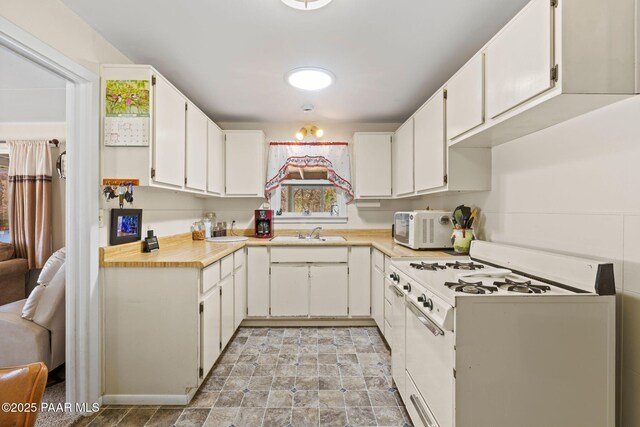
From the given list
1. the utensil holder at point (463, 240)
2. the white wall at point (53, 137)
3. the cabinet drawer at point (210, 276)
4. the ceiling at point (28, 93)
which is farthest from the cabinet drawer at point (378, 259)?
the white wall at point (53, 137)

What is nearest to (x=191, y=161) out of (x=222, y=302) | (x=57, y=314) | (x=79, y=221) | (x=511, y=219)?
(x=79, y=221)

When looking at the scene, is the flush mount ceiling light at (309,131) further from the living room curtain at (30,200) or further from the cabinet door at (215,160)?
the living room curtain at (30,200)

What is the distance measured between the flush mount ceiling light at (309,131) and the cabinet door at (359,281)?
4.56 ft

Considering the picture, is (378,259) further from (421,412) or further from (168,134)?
(168,134)

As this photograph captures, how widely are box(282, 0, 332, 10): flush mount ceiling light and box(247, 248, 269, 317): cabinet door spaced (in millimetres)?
2034

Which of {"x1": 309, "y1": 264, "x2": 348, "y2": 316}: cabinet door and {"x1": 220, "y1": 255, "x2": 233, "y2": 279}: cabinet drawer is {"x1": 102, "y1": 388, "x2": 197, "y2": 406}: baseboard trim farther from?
{"x1": 309, "y1": 264, "x2": 348, "y2": 316}: cabinet door

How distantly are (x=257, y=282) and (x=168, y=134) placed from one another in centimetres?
157

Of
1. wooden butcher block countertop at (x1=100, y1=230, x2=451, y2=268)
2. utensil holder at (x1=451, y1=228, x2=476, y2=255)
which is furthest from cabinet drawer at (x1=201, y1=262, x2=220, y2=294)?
utensil holder at (x1=451, y1=228, x2=476, y2=255)

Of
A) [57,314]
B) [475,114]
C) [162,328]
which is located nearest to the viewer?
[475,114]

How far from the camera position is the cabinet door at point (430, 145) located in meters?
2.08

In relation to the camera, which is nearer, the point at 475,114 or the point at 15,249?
the point at 475,114

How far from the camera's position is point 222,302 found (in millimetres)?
2213

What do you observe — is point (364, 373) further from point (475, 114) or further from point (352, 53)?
point (352, 53)

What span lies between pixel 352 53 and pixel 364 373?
231 centimetres
